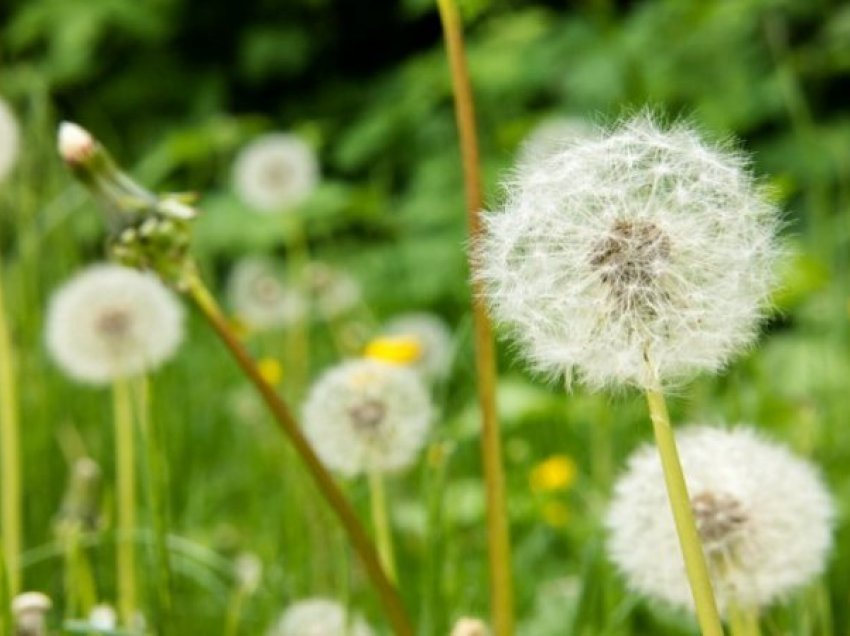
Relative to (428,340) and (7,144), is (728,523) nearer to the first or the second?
(7,144)

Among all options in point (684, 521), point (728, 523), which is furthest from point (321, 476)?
point (684, 521)

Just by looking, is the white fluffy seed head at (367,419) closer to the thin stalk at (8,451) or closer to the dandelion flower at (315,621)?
the dandelion flower at (315,621)

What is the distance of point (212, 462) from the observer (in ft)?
8.02

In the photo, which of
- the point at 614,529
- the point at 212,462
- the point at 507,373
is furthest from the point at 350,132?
the point at 614,529

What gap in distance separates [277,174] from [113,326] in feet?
4.01

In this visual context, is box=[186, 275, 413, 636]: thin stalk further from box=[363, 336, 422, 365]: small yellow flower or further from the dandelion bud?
box=[363, 336, 422, 365]: small yellow flower

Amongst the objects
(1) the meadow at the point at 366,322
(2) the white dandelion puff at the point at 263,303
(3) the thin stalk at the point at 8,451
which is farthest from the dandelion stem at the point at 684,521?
(2) the white dandelion puff at the point at 263,303

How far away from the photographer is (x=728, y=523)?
878mm

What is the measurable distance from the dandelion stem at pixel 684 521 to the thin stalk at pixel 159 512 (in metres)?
0.42

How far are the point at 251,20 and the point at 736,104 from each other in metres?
2.00

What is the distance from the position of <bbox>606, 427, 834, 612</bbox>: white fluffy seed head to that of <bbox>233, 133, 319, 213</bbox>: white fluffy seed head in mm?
1712

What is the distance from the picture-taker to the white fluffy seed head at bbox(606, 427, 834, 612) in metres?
0.87

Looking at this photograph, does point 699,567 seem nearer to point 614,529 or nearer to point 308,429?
point 614,529

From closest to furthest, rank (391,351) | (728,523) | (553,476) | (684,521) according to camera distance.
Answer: (684,521), (728,523), (553,476), (391,351)
